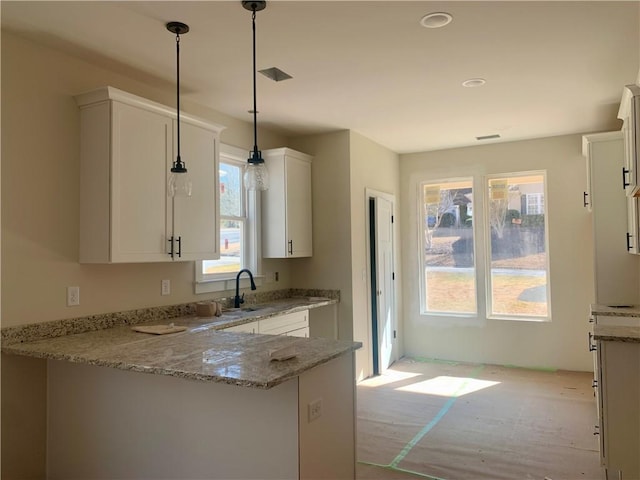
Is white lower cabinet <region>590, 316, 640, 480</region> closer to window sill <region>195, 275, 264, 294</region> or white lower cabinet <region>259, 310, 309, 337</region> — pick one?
white lower cabinet <region>259, 310, 309, 337</region>

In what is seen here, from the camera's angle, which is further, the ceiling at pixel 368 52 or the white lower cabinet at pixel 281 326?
the white lower cabinet at pixel 281 326

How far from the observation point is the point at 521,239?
567 cm

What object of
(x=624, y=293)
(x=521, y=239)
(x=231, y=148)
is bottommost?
(x=624, y=293)

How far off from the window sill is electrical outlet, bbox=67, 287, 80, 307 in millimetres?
1072

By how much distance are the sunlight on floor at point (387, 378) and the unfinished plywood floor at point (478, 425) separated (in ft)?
0.03

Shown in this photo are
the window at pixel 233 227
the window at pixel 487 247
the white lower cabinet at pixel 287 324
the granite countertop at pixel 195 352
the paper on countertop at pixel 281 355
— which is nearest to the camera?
the granite countertop at pixel 195 352

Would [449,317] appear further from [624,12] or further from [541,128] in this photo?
[624,12]

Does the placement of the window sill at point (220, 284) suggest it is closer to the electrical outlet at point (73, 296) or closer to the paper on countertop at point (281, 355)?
the electrical outlet at point (73, 296)

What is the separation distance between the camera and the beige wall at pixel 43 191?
2639mm

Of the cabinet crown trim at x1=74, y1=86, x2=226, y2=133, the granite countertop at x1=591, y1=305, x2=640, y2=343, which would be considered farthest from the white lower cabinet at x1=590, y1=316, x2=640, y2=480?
the cabinet crown trim at x1=74, y1=86, x2=226, y2=133

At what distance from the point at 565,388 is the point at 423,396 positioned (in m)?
1.46

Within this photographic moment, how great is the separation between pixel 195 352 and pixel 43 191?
141 cm

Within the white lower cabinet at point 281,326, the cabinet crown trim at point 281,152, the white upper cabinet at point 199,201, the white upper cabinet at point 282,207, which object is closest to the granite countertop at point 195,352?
the white lower cabinet at point 281,326

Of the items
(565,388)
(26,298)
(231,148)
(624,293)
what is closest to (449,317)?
(565,388)
